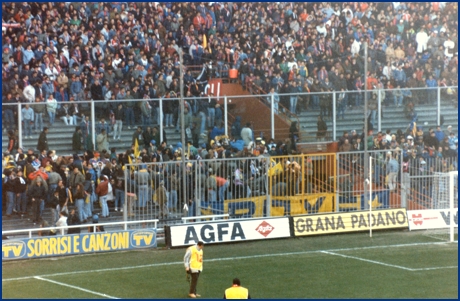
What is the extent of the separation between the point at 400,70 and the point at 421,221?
10426mm

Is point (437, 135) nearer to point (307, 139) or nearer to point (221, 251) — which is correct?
point (307, 139)

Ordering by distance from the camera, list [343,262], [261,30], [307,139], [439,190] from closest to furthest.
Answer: [343,262] → [439,190] → [307,139] → [261,30]

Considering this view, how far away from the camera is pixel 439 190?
1251 inches

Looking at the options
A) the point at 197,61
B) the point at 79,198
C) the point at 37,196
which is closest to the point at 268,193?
the point at 79,198

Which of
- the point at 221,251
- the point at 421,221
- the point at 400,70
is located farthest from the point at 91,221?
the point at 400,70

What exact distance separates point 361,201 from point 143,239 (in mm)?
7742

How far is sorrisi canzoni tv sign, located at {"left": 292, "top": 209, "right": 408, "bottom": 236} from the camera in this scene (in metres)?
29.3

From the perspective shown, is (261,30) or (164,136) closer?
(164,136)

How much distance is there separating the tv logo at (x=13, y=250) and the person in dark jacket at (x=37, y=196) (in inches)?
99.4

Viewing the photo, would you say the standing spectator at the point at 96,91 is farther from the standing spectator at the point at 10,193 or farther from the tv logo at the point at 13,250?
the tv logo at the point at 13,250

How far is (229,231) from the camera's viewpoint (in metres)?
28.4

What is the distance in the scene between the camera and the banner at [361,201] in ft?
103

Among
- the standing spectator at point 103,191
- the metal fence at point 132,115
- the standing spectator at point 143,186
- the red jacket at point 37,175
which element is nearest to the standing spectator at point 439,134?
the metal fence at point 132,115

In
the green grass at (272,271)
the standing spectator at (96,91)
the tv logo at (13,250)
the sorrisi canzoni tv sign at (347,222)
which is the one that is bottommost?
the green grass at (272,271)
